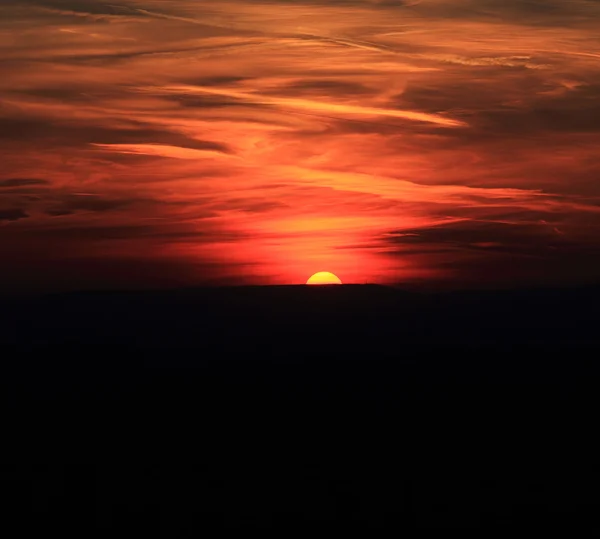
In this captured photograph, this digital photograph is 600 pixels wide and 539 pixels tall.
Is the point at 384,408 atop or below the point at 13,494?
below

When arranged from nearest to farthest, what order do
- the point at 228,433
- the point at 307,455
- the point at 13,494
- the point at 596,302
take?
the point at 13,494
the point at 307,455
the point at 228,433
the point at 596,302

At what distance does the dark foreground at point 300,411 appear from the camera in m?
27.5

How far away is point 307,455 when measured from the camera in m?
33.1

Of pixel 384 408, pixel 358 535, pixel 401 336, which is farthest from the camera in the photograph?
pixel 401 336

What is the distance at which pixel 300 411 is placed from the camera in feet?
127

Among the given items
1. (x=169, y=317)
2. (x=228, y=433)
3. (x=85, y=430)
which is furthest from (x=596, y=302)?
(x=85, y=430)

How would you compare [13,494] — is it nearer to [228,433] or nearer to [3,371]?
[228,433]

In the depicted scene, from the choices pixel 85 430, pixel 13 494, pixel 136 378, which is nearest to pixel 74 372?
pixel 136 378

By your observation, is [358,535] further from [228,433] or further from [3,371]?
[3,371]

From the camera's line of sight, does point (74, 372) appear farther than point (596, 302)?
No

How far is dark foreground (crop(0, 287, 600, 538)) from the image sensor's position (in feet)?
90.2

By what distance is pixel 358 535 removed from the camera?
2569 centimetres

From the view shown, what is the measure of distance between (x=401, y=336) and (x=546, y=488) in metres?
20.8

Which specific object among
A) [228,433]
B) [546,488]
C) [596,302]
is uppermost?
[546,488]
